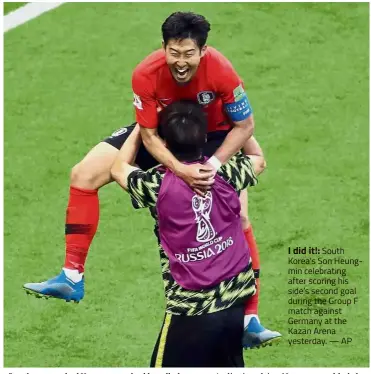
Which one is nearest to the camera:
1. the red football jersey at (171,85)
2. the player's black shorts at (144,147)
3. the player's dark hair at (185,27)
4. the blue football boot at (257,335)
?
the player's dark hair at (185,27)

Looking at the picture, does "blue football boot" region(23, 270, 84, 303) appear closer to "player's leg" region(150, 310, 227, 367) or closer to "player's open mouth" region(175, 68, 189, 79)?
"player's leg" region(150, 310, 227, 367)

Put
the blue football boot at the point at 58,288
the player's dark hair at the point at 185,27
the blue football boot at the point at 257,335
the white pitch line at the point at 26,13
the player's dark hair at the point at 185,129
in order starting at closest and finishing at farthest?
the player's dark hair at the point at 185,129, the player's dark hair at the point at 185,27, the blue football boot at the point at 58,288, the blue football boot at the point at 257,335, the white pitch line at the point at 26,13

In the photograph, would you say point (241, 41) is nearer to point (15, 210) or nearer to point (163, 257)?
point (15, 210)

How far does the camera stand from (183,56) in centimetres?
833

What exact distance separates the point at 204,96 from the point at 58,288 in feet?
5.88

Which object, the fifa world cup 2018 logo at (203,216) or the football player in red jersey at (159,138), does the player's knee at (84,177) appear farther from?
the fifa world cup 2018 logo at (203,216)

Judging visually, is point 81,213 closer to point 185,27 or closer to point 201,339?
point 201,339

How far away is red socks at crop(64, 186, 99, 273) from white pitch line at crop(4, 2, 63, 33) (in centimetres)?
720

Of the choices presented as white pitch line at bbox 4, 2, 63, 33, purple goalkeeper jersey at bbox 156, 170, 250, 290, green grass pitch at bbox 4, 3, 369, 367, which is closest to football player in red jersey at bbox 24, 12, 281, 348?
purple goalkeeper jersey at bbox 156, 170, 250, 290

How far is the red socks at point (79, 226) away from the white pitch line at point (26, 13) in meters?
7.20

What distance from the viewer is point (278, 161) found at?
44.9 ft

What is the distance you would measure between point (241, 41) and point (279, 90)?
1.08 m

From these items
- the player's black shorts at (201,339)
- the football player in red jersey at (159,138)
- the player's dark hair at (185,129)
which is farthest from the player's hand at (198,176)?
the player's black shorts at (201,339)

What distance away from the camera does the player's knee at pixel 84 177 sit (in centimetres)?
920
